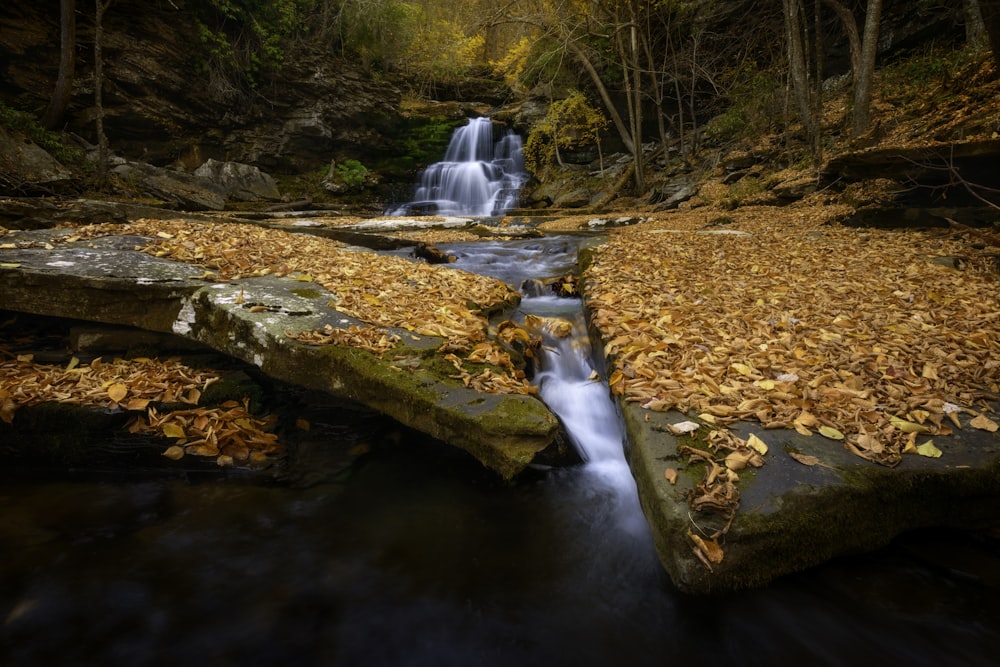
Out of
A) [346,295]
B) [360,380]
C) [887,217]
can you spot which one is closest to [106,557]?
[360,380]

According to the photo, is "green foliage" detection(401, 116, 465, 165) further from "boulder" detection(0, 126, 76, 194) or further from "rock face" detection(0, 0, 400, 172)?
"boulder" detection(0, 126, 76, 194)

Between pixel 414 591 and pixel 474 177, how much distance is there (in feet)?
68.2

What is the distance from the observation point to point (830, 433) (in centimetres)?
252

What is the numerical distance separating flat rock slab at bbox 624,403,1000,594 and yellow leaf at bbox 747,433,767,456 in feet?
0.13

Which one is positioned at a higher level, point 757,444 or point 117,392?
point 117,392

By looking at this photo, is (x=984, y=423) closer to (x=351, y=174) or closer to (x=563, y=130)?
(x=563, y=130)

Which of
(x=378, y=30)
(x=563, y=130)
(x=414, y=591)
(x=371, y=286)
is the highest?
(x=378, y=30)

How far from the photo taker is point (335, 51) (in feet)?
73.1

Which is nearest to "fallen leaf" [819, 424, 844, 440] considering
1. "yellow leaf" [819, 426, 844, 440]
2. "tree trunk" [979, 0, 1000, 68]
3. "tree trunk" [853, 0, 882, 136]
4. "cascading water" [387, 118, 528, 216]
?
"yellow leaf" [819, 426, 844, 440]

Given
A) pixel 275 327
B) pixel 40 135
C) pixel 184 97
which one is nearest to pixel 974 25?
pixel 275 327

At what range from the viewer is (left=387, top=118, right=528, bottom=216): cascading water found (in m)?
20.1

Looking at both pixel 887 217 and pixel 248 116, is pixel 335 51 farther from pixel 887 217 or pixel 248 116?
pixel 887 217

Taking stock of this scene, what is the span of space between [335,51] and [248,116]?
6.37 metres

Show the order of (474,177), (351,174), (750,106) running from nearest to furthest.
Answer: (750,106)
(351,174)
(474,177)
